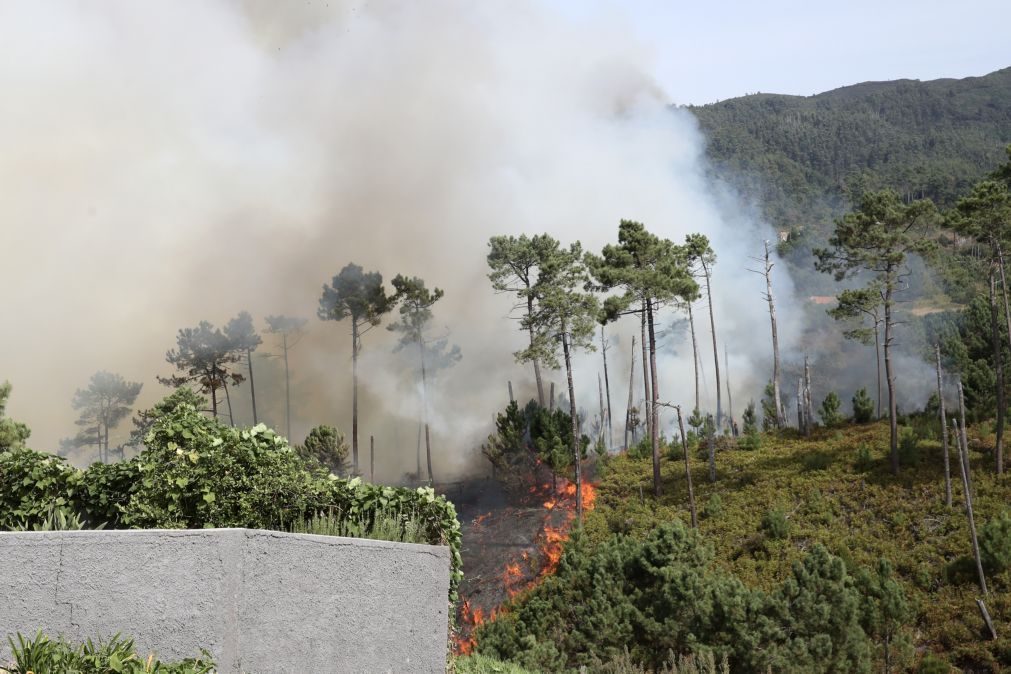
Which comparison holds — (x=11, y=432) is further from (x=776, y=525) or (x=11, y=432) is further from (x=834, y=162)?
(x=834, y=162)

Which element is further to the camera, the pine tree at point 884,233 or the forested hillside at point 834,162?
the forested hillside at point 834,162

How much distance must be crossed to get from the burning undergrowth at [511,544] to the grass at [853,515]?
205cm

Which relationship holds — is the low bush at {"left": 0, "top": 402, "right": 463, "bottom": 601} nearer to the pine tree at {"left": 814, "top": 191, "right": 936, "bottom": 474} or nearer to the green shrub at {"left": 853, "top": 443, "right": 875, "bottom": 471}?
the green shrub at {"left": 853, "top": 443, "right": 875, "bottom": 471}

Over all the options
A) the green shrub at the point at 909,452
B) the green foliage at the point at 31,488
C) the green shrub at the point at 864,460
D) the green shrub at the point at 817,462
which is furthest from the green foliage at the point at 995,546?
the green foliage at the point at 31,488

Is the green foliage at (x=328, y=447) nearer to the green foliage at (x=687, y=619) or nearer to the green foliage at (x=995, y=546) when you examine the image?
the green foliage at (x=687, y=619)

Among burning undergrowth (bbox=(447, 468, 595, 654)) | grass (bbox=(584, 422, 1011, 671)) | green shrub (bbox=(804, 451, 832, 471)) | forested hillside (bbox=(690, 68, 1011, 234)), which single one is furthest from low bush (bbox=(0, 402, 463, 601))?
forested hillside (bbox=(690, 68, 1011, 234))

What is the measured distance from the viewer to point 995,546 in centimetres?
3072

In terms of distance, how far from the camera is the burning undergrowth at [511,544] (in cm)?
3906

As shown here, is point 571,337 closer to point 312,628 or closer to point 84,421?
point 312,628

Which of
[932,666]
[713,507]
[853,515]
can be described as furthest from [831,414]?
[932,666]

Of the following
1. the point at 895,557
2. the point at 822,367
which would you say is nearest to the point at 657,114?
the point at 822,367

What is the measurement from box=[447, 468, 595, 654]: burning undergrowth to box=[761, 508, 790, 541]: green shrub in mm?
8455

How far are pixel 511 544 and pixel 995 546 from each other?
21.0m

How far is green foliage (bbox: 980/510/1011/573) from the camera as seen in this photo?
30.4m
